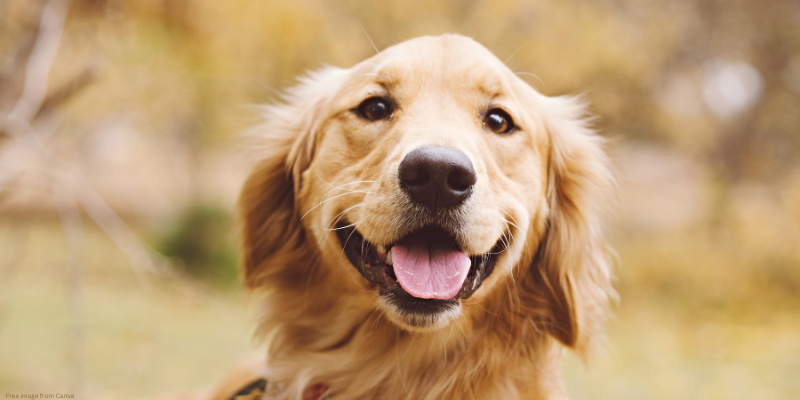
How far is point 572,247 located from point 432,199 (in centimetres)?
96

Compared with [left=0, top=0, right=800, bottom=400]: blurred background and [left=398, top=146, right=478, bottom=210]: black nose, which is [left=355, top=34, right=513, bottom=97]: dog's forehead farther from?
[left=0, top=0, right=800, bottom=400]: blurred background

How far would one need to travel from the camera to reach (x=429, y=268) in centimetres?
222

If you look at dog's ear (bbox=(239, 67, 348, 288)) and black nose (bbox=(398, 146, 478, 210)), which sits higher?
black nose (bbox=(398, 146, 478, 210))

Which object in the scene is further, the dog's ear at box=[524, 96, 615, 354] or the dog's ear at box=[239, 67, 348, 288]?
the dog's ear at box=[239, 67, 348, 288]

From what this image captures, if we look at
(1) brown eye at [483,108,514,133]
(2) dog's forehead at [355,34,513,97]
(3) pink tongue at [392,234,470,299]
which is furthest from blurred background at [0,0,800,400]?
(3) pink tongue at [392,234,470,299]

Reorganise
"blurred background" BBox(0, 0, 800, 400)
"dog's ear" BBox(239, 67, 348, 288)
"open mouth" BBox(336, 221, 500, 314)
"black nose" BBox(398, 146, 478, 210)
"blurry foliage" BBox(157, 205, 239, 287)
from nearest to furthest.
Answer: "black nose" BBox(398, 146, 478, 210) < "open mouth" BBox(336, 221, 500, 314) < "dog's ear" BBox(239, 67, 348, 288) < "blurred background" BBox(0, 0, 800, 400) < "blurry foliage" BBox(157, 205, 239, 287)

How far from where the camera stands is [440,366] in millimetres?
2521

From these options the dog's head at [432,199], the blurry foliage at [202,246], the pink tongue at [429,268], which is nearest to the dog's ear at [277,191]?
the dog's head at [432,199]

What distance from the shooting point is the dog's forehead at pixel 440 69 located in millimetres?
2609

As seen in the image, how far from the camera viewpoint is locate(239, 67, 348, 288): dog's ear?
9.50 feet

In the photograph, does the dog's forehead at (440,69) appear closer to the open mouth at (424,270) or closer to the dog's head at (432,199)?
the dog's head at (432,199)

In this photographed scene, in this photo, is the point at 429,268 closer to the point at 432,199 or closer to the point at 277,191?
the point at 432,199

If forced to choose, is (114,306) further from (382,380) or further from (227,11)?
(382,380)

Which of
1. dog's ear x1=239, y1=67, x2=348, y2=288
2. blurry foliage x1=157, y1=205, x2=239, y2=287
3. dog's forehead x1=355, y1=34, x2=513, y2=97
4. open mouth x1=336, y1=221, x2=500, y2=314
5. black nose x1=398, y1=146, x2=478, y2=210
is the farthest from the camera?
blurry foliage x1=157, y1=205, x2=239, y2=287
